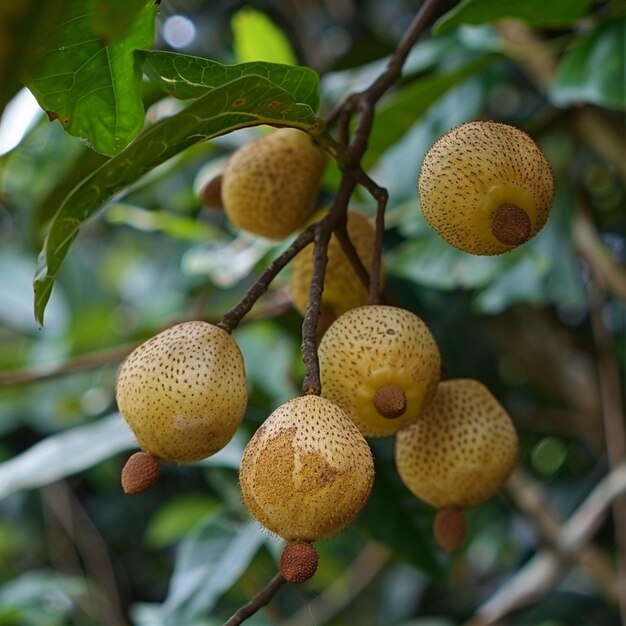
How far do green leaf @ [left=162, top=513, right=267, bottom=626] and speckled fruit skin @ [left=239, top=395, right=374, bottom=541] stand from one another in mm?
748

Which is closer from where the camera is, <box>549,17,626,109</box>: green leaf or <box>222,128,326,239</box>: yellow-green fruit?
<box>222,128,326,239</box>: yellow-green fruit

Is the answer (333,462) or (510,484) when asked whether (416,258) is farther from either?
(333,462)

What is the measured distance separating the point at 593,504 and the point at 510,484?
17 centimetres

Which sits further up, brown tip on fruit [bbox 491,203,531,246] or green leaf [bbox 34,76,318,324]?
green leaf [bbox 34,76,318,324]

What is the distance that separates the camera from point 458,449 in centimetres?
90

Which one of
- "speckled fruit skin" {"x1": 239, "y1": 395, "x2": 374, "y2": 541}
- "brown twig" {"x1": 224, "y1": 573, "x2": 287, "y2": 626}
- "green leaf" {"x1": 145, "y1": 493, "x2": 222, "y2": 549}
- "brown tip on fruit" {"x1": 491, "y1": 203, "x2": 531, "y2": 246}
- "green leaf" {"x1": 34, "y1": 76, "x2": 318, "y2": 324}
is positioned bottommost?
"green leaf" {"x1": 145, "y1": 493, "x2": 222, "y2": 549}

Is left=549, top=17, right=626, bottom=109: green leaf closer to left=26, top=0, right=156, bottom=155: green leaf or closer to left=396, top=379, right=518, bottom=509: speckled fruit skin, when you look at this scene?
left=396, top=379, right=518, bottom=509: speckled fruit skin

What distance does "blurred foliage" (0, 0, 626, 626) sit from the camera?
0.80 m

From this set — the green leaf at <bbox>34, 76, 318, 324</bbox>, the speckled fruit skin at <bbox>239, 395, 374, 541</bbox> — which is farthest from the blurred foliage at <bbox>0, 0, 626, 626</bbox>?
the speckled fruit skin at <bbox>239, 395, 374, 541</bbox>

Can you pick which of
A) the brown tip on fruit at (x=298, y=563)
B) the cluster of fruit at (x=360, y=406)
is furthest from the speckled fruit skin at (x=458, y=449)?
the brown tip on fruit at (x=298, y=563)

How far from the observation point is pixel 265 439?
70cm

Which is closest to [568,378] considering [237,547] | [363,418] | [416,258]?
[416,258]

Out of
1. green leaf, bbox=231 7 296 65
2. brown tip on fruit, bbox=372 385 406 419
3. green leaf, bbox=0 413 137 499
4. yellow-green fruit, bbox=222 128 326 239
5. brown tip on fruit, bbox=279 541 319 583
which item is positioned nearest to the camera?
brown tip on fruit, bbox=279 541 319 583

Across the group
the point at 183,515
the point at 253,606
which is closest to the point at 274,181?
the point at 253,606
